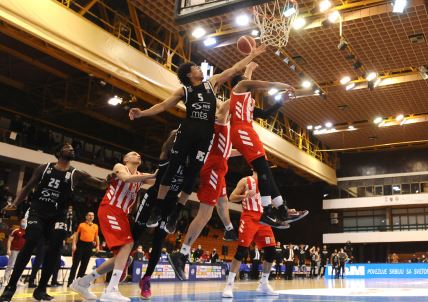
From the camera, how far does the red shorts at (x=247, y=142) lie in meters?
5.25

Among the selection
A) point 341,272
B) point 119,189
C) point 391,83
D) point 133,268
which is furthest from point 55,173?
point 341,272

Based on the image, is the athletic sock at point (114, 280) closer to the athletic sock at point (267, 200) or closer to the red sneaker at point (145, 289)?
the red sneaker at point (145, 289)

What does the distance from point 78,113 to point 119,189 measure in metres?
19.9

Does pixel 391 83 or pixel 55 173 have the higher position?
pixel 391 83

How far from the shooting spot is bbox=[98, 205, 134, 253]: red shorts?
5.11 m

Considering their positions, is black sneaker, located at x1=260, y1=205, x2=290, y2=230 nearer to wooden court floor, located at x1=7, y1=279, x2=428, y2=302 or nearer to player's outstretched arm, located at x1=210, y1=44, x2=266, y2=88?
wooden court floor, located at x1=7, y1=279, x2=428, y2=302

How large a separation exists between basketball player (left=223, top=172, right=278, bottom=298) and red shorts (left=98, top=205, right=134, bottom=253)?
2254 millimetres

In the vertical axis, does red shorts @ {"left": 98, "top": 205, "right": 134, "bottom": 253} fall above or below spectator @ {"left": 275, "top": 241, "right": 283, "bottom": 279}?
above

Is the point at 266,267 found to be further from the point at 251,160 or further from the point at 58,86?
the point at 58,86

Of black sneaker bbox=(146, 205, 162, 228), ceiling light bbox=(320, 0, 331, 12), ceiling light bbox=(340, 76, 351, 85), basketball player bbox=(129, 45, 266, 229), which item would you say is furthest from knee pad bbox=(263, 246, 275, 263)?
ceiling light bbox=(340, 76, 351, 85)

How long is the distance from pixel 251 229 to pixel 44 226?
331cm

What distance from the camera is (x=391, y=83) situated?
21.0 metres

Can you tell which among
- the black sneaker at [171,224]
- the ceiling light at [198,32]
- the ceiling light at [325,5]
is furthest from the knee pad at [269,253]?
the ceiling light at [198,32]

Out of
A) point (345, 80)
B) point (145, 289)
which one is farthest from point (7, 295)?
point (345, 80)
